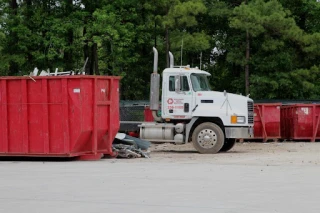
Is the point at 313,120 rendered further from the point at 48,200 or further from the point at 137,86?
the point at 48,200

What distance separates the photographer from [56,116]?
889 inches

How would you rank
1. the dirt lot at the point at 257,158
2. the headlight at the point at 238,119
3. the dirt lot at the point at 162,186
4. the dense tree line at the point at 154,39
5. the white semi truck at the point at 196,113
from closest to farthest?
the dirt lot at the point at 162,186
the dirt lot at the point at 257,158
the white semi truck at the point at 196,113
the headlight at the point at 238,119
the dense tree line at the point at 154,39

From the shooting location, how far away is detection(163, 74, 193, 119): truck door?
27219mm

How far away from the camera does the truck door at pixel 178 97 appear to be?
27.2m

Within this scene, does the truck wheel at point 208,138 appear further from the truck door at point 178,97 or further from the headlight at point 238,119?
the truck door at point 178,97

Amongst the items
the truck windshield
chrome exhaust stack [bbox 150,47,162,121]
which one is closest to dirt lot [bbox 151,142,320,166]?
chrome exhaust stack [bbox 150,47,162,121]

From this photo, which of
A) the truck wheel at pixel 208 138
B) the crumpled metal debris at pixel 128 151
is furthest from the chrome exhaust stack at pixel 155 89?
the crumpled metal debris at pixel 128 151

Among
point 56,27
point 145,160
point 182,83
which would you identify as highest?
point 56,27

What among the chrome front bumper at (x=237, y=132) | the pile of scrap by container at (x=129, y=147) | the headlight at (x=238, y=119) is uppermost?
the headlight at (x=238, y=119)

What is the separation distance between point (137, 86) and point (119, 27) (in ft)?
19.3

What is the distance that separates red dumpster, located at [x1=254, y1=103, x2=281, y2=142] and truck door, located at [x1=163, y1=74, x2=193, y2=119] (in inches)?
322

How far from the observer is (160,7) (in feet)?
166

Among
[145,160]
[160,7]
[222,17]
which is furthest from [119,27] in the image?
[145,160]

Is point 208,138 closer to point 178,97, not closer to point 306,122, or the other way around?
point 178,97
